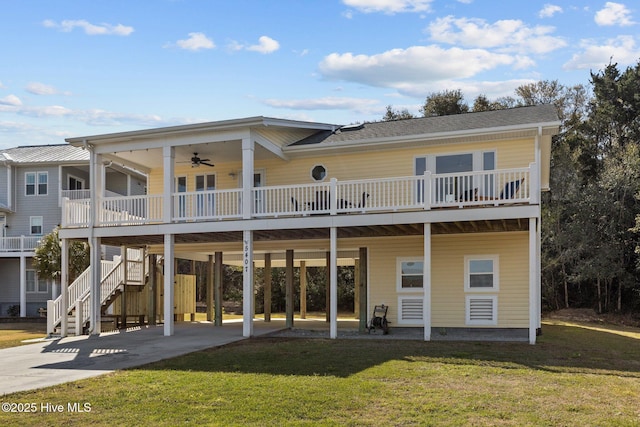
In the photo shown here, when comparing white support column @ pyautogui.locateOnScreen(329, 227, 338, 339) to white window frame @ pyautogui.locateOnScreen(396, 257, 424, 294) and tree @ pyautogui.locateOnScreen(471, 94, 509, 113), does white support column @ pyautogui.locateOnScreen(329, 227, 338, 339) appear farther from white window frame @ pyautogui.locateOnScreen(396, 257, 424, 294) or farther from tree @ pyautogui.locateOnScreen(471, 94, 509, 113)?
tree @ pyautogui.locateOnScreen(471, 94, 509, 113)

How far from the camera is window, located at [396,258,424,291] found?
64.3ft

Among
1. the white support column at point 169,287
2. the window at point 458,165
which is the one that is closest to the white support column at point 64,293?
the white support column at point 169,287

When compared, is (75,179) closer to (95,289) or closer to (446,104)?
(95,289)

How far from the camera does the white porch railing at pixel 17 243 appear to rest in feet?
118

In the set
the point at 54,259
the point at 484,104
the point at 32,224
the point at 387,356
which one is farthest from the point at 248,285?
the point at 484,104

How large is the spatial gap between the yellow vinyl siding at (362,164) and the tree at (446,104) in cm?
2178

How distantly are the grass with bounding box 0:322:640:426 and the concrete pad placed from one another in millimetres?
843

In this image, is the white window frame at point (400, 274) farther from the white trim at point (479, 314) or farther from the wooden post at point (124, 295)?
the wooden post at point (124, 295)

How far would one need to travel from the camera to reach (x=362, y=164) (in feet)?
67.1

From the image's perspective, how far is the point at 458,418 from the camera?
27.9ft

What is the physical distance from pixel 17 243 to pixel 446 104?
26600mm

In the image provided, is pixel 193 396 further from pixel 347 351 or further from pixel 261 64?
pixel 261 64

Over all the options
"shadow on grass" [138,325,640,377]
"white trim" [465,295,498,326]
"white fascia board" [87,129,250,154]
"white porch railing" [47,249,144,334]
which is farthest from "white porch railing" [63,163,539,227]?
"shadow on grass" [138,325,640,377]

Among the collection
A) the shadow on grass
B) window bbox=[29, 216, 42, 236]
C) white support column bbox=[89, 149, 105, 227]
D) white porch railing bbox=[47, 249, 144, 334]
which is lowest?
the shadow on grass
